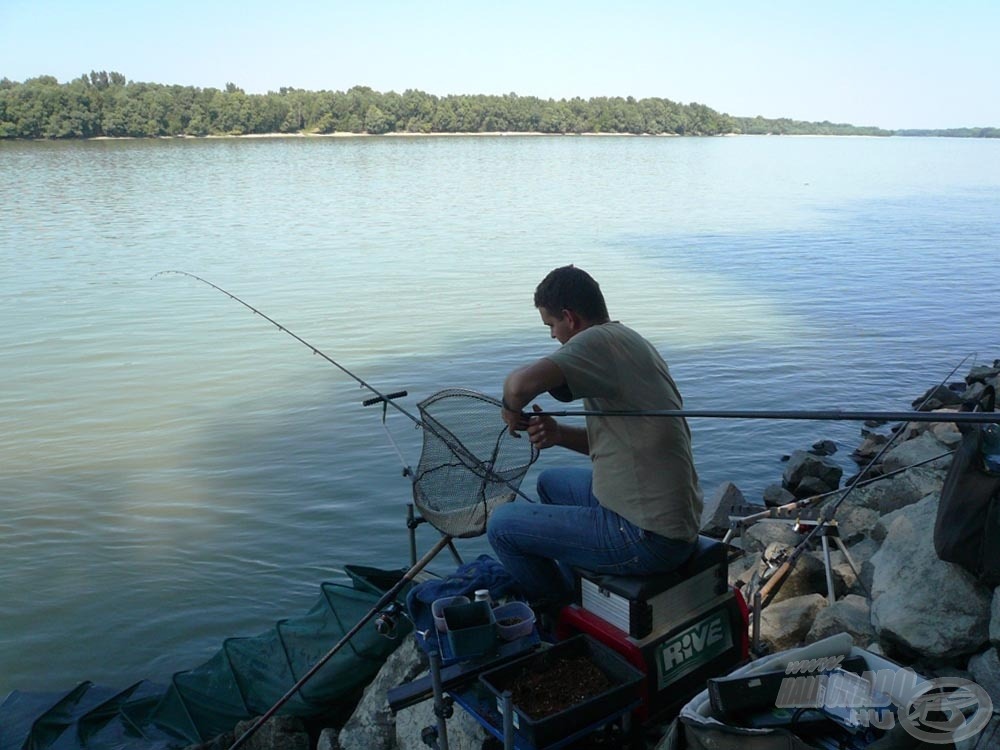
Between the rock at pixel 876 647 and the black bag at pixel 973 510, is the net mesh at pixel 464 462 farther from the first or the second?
the black bag at pixel 973 510

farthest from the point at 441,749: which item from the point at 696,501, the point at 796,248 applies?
the point at 796,248

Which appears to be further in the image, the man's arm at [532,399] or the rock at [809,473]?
the rock at [809,473]

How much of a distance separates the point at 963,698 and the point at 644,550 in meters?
1.11

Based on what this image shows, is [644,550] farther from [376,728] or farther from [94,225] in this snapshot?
[94,225]

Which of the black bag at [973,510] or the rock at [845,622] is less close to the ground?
the black bag at [973,510]

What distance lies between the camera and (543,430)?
3746 millimetres

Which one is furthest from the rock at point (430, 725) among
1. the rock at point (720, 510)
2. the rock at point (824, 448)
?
the rock at point (824, 448)

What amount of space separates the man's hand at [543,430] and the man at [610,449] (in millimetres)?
69

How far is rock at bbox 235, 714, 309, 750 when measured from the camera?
4.39m

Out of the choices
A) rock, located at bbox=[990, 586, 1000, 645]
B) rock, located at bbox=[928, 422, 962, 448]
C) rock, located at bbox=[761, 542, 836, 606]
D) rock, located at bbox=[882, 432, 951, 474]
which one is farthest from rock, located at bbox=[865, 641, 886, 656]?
rock, located at bbox=[928, 422, 962, 448]

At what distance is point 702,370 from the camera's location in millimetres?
12062

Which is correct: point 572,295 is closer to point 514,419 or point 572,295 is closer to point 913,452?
point 514,419

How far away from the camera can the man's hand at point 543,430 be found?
3721 mm

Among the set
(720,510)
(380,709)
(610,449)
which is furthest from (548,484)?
(720,510)
